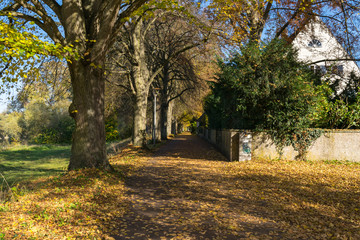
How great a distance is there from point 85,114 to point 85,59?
156cm

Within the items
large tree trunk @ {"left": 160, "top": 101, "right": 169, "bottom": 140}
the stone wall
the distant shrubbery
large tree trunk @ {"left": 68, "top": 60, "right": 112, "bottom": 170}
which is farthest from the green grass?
large tree trunk @ {"left": 160, "top": 101, "right": 169, "bottom": 140}

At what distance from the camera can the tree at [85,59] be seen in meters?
7.84

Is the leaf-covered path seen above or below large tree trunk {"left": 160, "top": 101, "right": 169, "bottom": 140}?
below

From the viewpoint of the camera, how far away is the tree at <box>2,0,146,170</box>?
7.84m

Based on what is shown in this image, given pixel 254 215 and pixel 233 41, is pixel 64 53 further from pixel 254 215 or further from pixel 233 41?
pixel 233 41

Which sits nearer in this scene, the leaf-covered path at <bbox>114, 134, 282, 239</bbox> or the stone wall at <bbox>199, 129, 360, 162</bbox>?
the leaf-covered path at <bbox>114, 134, 282, 239</bbox>

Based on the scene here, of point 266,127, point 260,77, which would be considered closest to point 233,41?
point 260,77

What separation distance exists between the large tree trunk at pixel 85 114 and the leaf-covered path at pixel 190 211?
1417 millimetres

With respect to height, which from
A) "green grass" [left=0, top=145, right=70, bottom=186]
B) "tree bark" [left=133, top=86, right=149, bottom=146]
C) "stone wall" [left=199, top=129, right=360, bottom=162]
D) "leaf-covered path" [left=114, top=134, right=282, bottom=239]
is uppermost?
"tree bark" [left=133, top=86, right=149, bottom=146]

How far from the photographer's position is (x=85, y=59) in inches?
316

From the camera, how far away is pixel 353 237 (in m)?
4.14

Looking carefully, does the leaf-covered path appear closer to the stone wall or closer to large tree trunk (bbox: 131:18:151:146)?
the stone wall

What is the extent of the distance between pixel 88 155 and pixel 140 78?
8.87 m

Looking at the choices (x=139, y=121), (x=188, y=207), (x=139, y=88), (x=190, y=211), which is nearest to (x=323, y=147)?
(x=188, y=207)
